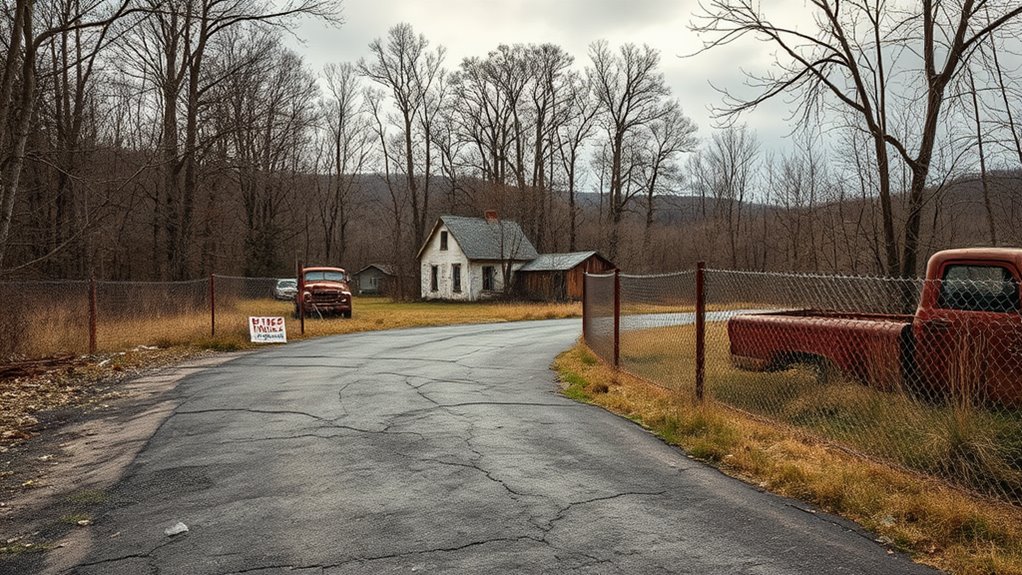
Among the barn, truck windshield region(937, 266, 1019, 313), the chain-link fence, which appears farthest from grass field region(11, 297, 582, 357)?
the barn

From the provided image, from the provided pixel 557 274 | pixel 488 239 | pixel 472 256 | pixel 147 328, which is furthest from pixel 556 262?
pixel 147 328

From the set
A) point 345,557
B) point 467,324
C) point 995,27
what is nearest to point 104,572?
point 345,557

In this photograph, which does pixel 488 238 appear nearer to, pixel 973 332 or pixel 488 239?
pixel 488 239

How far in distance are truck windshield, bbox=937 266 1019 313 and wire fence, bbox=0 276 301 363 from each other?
14.5 metres

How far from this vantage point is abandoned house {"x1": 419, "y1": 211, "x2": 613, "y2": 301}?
47.2m

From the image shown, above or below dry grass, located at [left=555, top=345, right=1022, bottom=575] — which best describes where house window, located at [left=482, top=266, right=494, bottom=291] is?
above

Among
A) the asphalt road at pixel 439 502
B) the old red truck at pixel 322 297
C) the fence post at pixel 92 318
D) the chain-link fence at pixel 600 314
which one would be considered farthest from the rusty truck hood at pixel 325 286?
the asphalt road at pixel 439 502

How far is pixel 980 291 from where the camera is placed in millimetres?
6605

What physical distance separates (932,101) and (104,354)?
17.2 metres

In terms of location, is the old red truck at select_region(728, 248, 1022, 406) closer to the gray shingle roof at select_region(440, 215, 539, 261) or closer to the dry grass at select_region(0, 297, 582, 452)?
the dry grass at select_region(0, 297, 582, 452)

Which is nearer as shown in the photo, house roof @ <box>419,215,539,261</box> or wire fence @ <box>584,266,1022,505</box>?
wire fence @ <box>584,266,1022,505</box>

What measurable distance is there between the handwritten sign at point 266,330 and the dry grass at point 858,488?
42.4 feet

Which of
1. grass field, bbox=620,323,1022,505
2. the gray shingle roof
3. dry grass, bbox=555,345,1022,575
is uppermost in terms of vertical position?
the gray shingle roof

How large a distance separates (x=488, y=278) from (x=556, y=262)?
18.3ft
